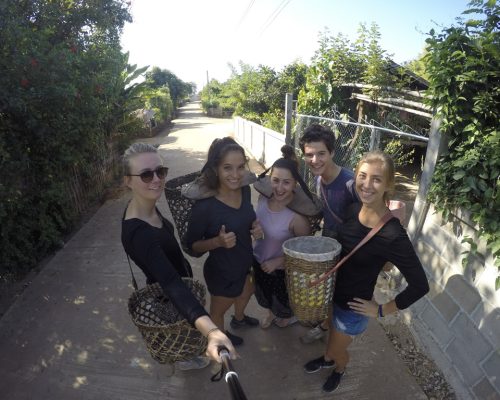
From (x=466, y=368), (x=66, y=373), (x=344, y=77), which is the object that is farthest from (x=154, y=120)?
(x=466, y=368)

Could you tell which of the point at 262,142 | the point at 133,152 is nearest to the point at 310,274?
the point at 133,152

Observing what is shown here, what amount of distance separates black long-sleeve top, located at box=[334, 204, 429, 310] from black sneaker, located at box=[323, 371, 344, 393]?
83 centimetres

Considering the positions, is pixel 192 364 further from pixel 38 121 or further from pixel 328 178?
pixel 38 121

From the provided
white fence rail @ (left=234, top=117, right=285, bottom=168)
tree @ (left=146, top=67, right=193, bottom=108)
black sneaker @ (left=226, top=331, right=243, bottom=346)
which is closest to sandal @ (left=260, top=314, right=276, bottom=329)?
black sneaker @ (left=226, top=331, right=243, bottom=346)

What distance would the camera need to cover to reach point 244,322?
126 inches

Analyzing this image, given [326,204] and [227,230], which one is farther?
[326,204]

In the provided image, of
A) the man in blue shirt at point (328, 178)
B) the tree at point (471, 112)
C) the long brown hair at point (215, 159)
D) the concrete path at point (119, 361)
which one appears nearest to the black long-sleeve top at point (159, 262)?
the long brown hair at point (215, 159)

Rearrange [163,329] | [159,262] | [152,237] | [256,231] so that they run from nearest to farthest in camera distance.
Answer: [159,262]
[152,237]
[163,329]
[256,231]

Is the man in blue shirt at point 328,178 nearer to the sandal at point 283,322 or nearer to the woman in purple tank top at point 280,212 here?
the woman in purple tank top at point 280,212

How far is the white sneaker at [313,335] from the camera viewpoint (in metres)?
2.96

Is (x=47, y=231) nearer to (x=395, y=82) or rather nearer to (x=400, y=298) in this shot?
(x=400, y=298)

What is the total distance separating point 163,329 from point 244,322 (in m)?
1.50

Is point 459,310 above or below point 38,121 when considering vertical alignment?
below

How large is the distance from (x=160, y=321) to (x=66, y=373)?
1.24 m
